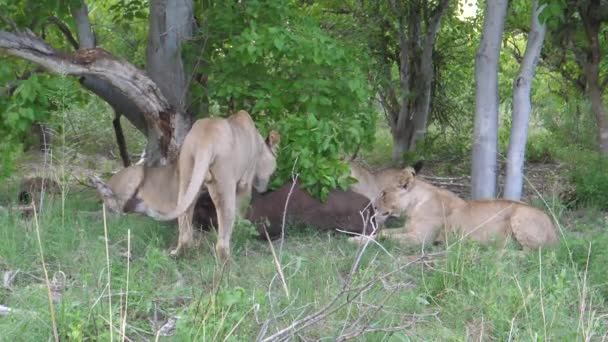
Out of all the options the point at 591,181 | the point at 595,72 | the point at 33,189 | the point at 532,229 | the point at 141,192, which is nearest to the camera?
the point at 532,229

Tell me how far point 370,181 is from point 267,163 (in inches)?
58.9

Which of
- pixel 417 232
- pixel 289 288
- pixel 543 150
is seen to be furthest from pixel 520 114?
pixel 543 150

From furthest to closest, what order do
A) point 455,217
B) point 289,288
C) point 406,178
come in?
point 406,178
point 455,217
point 289,288

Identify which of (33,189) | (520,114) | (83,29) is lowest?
(33,189)

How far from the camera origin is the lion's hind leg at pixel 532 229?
273 inches

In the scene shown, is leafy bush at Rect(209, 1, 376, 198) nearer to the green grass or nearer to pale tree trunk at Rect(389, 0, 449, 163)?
the green grass

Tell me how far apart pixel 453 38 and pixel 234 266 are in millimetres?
7182

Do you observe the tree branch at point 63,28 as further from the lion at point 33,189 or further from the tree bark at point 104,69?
the lion at point 33,189

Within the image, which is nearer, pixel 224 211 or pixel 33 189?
pixel 224 211

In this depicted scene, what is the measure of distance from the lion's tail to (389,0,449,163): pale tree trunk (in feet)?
18.1

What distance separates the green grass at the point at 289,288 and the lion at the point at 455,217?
0.34 meters

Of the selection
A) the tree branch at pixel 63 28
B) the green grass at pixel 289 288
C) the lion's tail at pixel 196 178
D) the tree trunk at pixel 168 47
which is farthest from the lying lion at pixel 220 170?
the tree branch at pixel 63 28

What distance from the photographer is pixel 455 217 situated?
7.38m

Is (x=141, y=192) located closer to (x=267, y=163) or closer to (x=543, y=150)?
(x=267, y=163)
